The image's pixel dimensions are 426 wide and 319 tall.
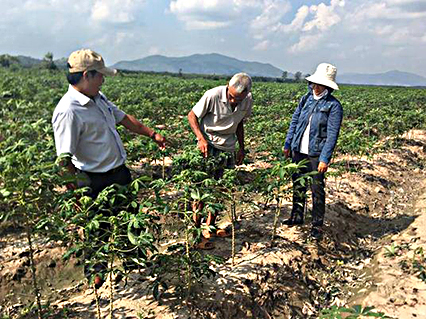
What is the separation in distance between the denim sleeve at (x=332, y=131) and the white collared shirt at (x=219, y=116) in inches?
33.6

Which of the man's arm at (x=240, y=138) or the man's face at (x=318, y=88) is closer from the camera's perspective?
the man's face at (x=318, y=88)

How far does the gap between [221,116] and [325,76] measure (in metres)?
1.13

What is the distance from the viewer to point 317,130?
3.55 m

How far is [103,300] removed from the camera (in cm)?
280

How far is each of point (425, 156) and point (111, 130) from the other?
8462 mm

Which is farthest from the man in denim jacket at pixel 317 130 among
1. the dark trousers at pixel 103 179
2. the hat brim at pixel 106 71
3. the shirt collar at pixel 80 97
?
the shirt collar at pixel 80 97

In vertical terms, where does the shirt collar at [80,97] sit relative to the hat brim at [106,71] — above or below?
below

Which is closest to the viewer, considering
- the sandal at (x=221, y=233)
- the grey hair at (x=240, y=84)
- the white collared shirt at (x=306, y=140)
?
the grey hair at (x=240, y=84)

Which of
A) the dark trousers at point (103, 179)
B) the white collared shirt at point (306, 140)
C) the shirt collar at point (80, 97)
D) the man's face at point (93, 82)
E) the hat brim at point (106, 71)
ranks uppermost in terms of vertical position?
the hat brim at point (106, 71)

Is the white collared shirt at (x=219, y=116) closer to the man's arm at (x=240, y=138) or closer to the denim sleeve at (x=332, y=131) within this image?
the man's arm at (x=240, y=138)

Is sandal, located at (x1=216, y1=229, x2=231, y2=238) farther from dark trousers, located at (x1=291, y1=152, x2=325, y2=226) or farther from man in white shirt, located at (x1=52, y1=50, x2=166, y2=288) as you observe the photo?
man in white shirt, located at (x1=52, y1=50, x2=166, y2=288)

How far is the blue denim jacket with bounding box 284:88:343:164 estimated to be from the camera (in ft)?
11.3

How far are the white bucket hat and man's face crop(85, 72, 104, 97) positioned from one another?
2072 mm

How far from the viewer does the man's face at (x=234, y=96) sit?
10.4 feet
